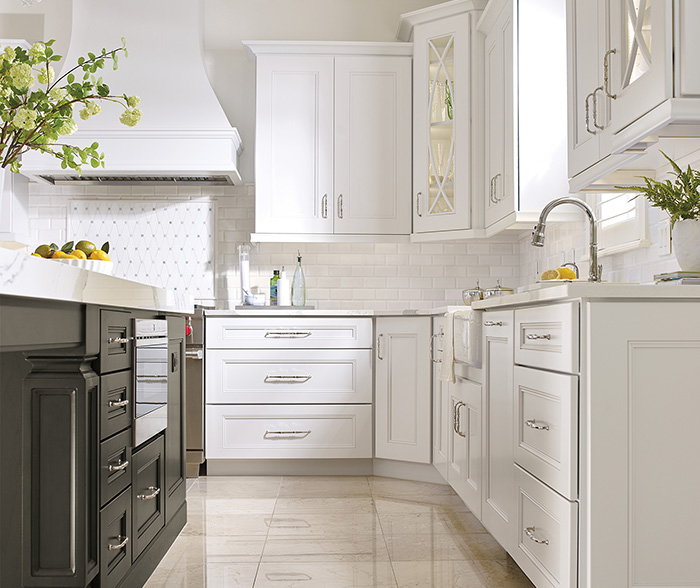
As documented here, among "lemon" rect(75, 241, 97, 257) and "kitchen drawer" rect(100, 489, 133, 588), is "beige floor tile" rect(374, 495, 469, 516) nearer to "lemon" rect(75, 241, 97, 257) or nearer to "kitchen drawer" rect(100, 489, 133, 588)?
"kitchen drawer" rect(100, 489, 133, 588)

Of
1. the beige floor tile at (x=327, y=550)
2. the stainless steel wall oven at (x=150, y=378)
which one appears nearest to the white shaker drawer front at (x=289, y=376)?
the beige floor tile at (x=327, y=550)

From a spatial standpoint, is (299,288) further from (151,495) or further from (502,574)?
(502,574)

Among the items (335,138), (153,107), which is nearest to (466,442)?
(335,138)

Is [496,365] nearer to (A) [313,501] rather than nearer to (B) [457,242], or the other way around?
(A) [313,501]

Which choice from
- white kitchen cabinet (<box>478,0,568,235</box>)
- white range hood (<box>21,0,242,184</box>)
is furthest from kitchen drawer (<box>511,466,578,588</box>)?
white range hood (<box>21,0,242,184</box>)

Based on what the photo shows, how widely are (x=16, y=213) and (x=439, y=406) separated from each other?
9.25 feet

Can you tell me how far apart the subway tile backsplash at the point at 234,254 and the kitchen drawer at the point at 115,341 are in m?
2.32

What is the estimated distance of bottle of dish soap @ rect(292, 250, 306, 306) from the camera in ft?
13.6

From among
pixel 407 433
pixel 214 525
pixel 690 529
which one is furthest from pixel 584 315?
pixel 407 433

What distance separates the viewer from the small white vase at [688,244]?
174 centimetres

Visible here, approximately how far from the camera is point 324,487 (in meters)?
3.48

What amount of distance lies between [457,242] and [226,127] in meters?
1.59

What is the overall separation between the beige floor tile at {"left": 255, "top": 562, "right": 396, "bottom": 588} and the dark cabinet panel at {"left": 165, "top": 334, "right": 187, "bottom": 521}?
16.6 inches

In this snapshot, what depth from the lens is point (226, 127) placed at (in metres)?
3.97
